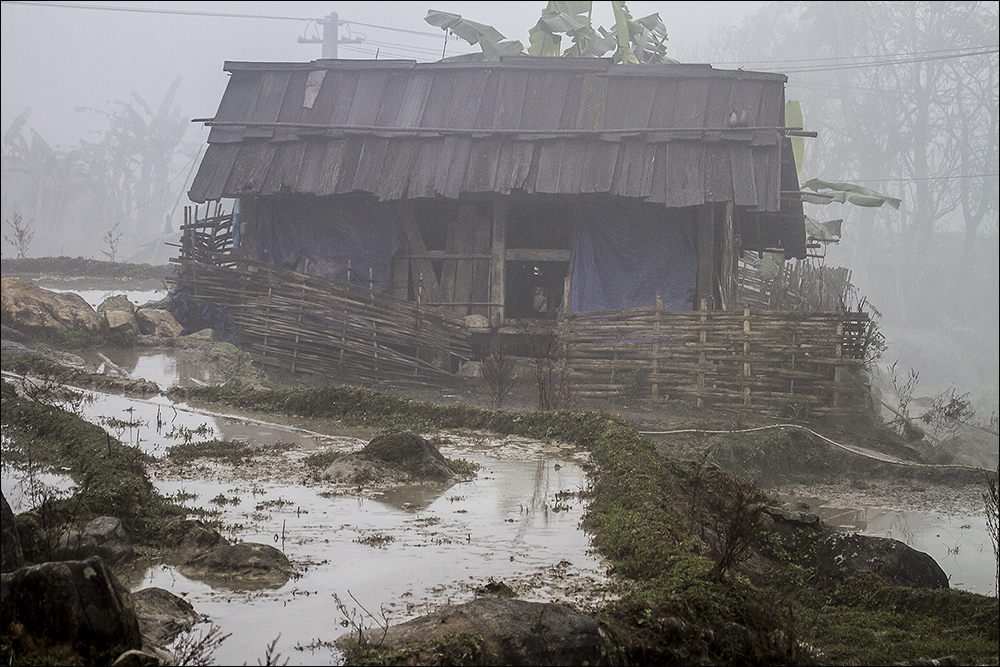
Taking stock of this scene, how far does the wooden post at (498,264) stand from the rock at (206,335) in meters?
5.39

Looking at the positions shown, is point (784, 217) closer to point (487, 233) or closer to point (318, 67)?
point (487, 233)

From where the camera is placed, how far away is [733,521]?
5020 mm

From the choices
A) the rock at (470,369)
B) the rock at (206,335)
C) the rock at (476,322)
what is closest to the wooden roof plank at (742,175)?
the rock at (476,322)

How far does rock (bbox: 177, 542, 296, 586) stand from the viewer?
4809mm

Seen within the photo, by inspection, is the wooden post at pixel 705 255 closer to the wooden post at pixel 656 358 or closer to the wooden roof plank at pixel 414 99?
the wooden post at pixel 656 358

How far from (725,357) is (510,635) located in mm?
10157

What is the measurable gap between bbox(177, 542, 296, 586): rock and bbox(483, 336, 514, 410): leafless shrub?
7.56m

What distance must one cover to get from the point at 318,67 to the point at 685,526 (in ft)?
45.0

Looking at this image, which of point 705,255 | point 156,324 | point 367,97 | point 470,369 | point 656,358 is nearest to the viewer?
point 656,358

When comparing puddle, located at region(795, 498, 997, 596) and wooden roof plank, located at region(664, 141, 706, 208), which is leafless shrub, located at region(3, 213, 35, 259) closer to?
wooden roof plank, located at region(664, 141, 706, 208)

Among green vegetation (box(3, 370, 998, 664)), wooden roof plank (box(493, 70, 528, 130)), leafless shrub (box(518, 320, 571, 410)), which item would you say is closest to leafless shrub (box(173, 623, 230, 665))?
green vegetation (box(3, 370, 998, 664))

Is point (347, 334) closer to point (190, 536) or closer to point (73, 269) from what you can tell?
point (190, 536)

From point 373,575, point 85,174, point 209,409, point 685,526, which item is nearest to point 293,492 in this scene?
point 373,575

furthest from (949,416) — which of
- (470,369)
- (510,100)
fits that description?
(510,100)
